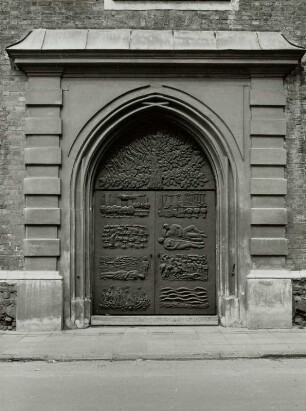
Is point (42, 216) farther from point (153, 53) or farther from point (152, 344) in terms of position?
point (153, 53)

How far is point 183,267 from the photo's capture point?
10.5m

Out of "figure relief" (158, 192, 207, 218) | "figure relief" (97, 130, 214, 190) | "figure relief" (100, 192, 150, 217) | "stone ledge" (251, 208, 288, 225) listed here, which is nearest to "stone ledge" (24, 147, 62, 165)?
"figure relief" (97, 130, 214, 190)

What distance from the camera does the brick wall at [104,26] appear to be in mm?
10008

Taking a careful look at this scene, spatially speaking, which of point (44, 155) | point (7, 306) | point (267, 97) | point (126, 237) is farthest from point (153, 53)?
point (7, 306)

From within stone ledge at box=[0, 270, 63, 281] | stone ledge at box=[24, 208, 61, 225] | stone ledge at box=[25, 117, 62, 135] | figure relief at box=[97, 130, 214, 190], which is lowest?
stone ledge at box=[0, 270, 63, 281]

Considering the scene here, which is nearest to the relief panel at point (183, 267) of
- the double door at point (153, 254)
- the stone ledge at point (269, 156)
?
the double door at point (153, 254)

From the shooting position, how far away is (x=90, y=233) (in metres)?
10.3

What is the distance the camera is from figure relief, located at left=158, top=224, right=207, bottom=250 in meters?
10.5

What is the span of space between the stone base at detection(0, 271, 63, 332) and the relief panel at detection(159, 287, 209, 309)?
77.3 inches

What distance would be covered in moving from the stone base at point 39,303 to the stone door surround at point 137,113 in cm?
2

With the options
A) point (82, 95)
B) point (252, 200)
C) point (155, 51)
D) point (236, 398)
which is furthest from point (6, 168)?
point (236, 398)

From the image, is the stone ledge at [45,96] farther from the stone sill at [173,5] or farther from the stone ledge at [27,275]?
the stone ledge at [27,275]

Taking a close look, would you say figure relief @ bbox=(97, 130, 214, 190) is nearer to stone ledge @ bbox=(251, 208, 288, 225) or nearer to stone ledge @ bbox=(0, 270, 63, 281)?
stone ledge @ bbox=(251, 208, 288, 225)

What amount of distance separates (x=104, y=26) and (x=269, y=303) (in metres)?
5.82
